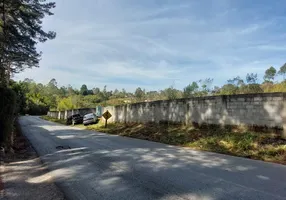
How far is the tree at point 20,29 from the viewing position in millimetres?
15644

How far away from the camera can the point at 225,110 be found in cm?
1312

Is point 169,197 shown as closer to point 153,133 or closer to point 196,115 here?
point 196,115

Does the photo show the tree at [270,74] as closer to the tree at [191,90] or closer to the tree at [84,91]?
the tree at [191,90]

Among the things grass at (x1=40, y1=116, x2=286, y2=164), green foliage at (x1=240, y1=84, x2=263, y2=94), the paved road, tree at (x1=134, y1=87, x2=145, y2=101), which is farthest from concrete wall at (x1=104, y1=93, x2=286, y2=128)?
tree at (x1=134, y1=87, x2=145, y2=101)

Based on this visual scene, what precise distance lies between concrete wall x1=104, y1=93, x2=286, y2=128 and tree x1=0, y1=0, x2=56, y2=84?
1025 centimetres

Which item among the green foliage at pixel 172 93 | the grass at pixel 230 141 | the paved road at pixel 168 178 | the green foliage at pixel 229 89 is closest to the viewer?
the paved road at pixel 168 178

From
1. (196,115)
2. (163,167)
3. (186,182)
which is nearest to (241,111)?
(196,115)

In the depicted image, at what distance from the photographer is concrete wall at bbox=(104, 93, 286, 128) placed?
414 inches

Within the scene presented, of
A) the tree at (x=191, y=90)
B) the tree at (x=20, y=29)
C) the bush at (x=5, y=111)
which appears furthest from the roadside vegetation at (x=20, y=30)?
the tree at (x=191, y=90)

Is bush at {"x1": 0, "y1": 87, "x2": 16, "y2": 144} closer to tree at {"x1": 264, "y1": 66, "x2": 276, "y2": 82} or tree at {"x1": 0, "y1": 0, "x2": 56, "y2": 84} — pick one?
tree at {"x1": 0, "y1": 0, "x2": 56, "y2": 84}

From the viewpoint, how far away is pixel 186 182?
5.40 meters

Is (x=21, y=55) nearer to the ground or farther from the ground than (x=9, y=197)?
farther from the ground

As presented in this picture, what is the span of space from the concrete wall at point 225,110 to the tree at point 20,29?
10.2 metres

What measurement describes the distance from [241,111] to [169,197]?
8.81 meters
